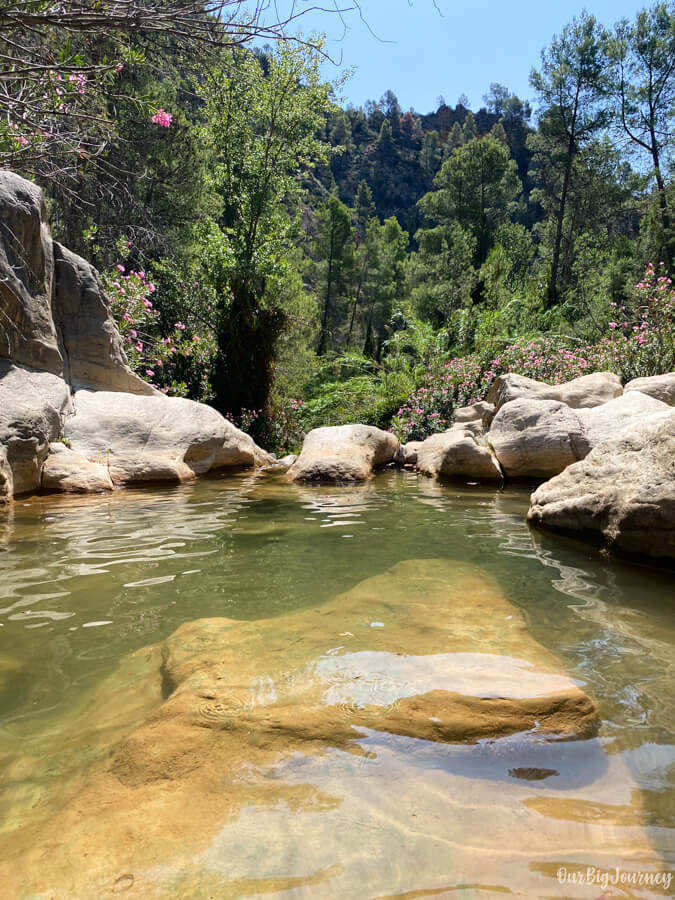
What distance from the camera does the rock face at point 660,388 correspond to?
7996mm

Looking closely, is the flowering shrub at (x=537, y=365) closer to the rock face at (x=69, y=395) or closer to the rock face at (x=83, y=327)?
the rock face at (x=69, y=395)

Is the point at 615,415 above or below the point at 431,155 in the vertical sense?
below

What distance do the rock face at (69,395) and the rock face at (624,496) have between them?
5229 mm

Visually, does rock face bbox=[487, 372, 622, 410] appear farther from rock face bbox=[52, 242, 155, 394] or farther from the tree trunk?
the tree trunk

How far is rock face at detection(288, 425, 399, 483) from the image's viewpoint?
26.5 ft

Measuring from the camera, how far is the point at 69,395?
25.5ft

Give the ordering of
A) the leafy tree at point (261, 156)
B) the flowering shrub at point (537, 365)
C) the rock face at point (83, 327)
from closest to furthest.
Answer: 1. the rock face at point (83, 327)
2. the flowering shrub at point (537, 365)
3. the leafy tree at point (261, 156)

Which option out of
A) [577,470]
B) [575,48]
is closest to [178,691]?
[577,470]

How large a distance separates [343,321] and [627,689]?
142ft

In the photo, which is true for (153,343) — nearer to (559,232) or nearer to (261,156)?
(261,156)

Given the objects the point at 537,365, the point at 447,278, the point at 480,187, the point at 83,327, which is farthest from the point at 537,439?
the point at 480,187

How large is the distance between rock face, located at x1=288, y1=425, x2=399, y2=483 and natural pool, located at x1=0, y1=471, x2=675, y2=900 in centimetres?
405

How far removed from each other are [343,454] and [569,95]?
1038 inches

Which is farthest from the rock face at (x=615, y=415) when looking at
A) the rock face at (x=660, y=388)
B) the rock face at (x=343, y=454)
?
the rock face at (x=343, y=454)
